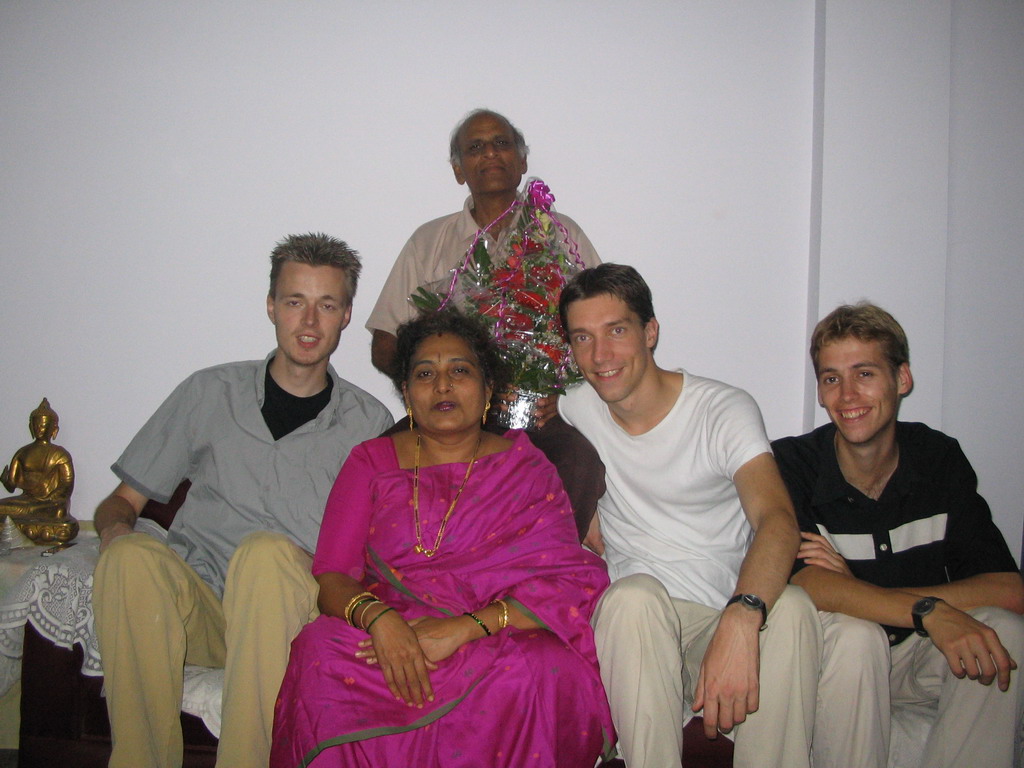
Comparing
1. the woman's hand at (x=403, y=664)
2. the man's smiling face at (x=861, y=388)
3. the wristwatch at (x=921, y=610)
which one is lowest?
the woman's hand at (x=403, y=664)

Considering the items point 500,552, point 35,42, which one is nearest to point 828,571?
point 500,552

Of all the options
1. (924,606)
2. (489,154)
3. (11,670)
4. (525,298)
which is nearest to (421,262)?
(489,154)

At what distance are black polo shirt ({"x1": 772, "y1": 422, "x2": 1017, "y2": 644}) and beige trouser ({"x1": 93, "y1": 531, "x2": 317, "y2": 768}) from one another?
1.30m

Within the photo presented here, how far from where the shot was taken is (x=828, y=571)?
168 cm

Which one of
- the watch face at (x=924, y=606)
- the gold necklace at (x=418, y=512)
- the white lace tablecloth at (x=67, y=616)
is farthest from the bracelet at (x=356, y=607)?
the watch face at (x=924, y=606)

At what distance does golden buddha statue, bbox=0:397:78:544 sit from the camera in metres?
2.35

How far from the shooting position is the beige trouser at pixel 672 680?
1.43m

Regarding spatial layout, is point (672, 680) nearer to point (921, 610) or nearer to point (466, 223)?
point (921, 610)

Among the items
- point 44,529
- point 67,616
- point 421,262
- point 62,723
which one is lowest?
point 62,723

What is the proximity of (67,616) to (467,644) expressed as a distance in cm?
108

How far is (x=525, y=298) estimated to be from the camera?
2.01 meters

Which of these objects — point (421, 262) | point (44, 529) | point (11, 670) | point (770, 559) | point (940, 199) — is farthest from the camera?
point (421, 262)

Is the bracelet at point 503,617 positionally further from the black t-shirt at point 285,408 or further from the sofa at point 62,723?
the black t-shirt at point 285,408

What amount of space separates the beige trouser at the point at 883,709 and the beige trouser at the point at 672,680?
90mm
